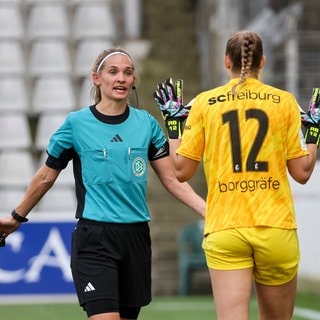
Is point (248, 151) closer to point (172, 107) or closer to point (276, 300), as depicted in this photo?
point (172, 107)

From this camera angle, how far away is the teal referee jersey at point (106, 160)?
6738 mm

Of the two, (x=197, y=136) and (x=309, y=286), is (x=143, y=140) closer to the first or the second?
(x=197, y=136)

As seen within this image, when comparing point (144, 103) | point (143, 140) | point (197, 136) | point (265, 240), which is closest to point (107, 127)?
point (143, 140)

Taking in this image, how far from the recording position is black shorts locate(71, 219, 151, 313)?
6.63 meters

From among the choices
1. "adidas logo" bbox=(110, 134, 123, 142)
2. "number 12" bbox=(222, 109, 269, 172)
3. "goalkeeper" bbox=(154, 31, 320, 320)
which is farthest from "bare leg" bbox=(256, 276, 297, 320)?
"adidas logo" bbox=(110, 134, 123, 142)

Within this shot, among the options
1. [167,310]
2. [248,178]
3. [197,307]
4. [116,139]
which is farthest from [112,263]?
[197,307]

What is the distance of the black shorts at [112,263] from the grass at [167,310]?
5.78 meters

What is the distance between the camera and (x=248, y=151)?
623 centimetres

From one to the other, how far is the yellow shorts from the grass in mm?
6170

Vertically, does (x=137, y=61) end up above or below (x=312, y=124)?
below

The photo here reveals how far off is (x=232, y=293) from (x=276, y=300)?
1.01ft

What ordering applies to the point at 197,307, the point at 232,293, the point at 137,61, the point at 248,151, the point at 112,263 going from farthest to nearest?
the point at 137,61
the point at 197,307
the point at 112,263
the point at 248,151
the point at 232,293

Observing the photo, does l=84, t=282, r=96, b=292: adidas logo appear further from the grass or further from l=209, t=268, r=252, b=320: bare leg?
the grass

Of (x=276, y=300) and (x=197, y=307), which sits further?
(x=197, y=307)
